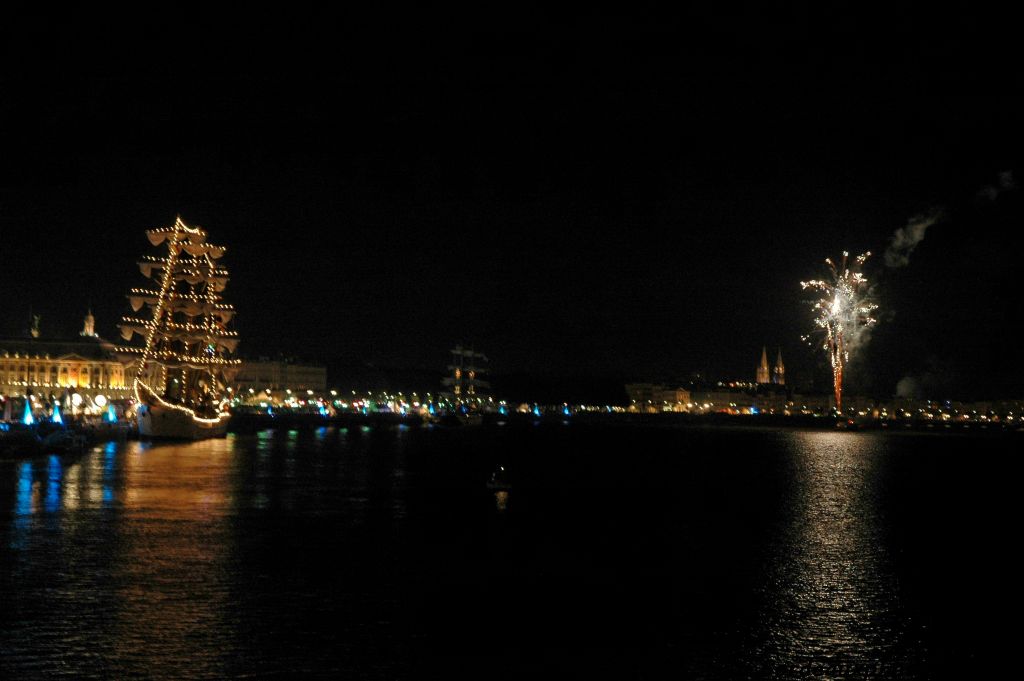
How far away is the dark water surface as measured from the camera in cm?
1580

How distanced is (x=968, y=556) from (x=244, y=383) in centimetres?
17171

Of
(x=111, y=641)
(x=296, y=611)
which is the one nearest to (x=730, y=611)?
(x=296, y=611)

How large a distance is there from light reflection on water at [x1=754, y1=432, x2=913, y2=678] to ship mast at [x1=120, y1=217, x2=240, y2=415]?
5683 cm

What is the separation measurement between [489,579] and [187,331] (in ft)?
229

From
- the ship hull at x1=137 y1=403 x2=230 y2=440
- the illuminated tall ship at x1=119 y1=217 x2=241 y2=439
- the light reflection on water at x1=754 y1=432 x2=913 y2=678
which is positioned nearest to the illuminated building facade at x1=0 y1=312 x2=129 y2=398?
the illuminated tall ship at x1=119 y1=217 x2=241 y2=439

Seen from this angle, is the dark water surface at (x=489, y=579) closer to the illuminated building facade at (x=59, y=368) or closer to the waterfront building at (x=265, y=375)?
the illuminated building facade at (x=59, y=368)

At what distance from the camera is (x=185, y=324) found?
88.6 m

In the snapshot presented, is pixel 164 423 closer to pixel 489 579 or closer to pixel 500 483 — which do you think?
pixel 500 483

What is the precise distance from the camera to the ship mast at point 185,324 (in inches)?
3337

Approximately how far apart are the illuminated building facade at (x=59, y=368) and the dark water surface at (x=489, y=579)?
348 feet

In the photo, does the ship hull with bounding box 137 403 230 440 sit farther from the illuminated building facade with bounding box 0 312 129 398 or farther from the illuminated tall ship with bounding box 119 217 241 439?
the illuminated building facade with bounding box 0 312 129 398

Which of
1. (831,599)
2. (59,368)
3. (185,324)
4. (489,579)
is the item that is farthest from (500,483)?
(59,368)

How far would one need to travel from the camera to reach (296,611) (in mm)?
18297

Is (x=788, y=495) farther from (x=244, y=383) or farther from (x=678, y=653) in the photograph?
(x=244, y=383)
